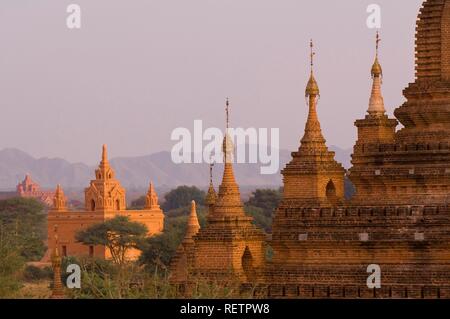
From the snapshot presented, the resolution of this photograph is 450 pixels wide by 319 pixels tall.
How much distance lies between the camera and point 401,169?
173 ft

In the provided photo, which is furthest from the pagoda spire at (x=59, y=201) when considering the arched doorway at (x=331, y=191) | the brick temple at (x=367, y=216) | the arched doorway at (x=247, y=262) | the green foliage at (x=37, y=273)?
the arched doorway at (x=247, y=262)

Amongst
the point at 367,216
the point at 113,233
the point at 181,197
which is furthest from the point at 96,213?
the point at 367,216

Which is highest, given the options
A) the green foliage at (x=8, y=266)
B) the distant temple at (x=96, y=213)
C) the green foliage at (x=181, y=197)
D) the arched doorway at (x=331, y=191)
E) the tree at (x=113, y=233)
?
the green foliage at (x=181, y=197)

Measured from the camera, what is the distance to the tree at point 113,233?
363 ft

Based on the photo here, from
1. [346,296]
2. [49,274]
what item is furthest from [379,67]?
[49,274]

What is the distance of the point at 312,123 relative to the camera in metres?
56.5

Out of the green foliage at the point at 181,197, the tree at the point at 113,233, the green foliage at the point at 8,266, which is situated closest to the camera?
the green foliage at the point at 8,266

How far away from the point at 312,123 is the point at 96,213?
218 ft

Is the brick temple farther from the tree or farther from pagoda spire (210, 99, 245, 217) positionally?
the tree

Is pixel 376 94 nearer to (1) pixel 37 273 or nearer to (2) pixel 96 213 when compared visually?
(1) pixel 37 273

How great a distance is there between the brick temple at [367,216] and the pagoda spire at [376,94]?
0.34 ft

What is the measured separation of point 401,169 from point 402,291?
4164 millimetres

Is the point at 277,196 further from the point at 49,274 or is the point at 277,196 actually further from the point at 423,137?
the point at 423,137

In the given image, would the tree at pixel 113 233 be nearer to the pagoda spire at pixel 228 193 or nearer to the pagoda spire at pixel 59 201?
the pagoda spire at pixel 59 201
